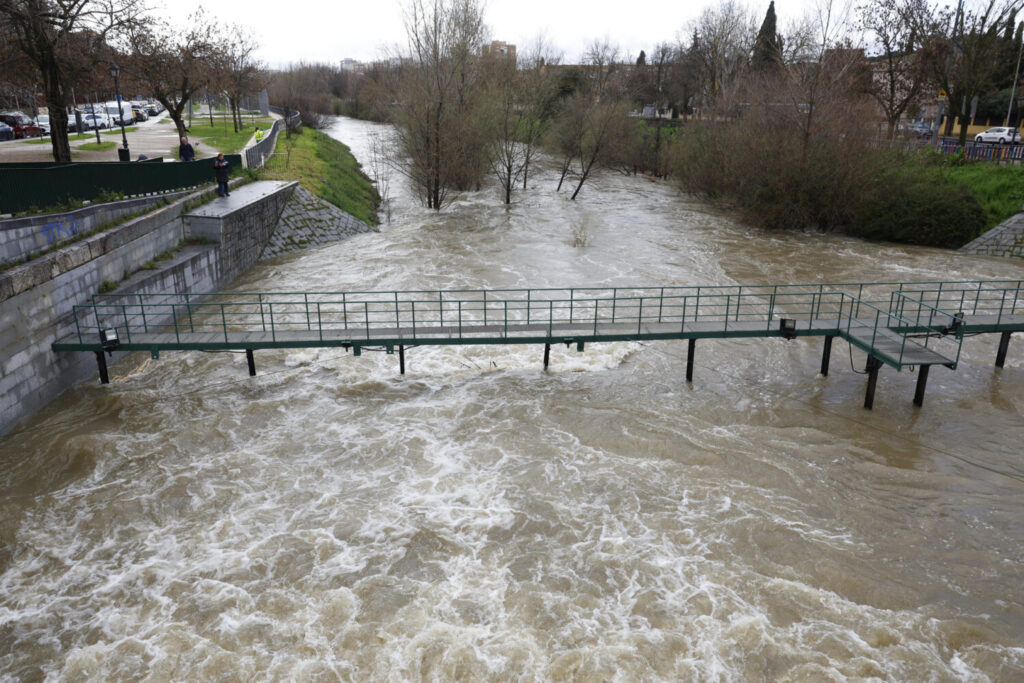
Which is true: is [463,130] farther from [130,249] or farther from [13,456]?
[13,456]

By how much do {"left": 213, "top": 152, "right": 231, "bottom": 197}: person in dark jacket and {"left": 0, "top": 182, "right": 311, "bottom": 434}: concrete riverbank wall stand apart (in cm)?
44

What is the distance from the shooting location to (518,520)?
9.66 m

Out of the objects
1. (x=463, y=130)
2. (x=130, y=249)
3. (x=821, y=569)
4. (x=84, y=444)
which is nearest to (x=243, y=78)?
(x=463, y=130)

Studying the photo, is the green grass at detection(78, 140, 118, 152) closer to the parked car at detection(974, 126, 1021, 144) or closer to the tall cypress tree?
the tall cypress tree

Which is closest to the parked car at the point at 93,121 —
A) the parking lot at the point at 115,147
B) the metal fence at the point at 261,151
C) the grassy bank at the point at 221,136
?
the parking lot at the point at 115,147

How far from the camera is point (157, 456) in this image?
11.1 meters

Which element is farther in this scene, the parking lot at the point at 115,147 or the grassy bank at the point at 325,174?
the grassy bank at the point at 325,174

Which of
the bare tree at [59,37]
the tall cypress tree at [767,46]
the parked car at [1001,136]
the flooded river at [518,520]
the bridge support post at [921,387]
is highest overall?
the tall cypress tree at [767,46]

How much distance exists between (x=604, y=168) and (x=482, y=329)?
39720mm

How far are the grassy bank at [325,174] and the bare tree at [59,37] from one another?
25.8 feet

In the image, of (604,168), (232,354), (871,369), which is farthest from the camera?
(604,168)

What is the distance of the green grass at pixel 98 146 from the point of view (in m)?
28.5

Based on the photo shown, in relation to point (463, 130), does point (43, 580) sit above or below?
below

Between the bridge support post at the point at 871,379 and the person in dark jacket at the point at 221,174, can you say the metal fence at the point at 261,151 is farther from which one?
the bridge support post at the point at 871,379
